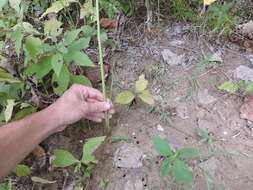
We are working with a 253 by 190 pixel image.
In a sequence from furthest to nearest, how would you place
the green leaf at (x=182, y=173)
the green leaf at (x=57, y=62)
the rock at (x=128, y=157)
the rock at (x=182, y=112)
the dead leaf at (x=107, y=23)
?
the dead leaf at (x=107, y=23) → the rock at (x=182, y=112) → the rock at (x=128, y=157) → the green leaf at (x=57, y=62) → the green leaf at (x=182, y=173)

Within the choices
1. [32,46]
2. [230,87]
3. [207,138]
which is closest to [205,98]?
[230,87]

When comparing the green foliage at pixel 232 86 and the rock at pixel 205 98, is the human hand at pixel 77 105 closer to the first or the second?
the rock at pixel 205 98

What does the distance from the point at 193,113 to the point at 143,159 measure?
1.07 feet

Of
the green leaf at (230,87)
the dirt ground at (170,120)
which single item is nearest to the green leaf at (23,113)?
the dirt ground at (170,120)

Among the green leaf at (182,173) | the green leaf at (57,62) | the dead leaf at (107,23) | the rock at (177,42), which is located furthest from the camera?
the dead leaf at (107,23)

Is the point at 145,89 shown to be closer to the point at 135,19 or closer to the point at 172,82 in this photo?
the point at 172,82

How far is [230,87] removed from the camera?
1.40m

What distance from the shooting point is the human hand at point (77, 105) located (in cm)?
120

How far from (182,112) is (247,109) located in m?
0.29

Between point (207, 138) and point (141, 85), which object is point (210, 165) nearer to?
point (207, 138)

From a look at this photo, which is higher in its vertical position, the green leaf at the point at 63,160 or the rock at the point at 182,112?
the rock at the point at 182,112

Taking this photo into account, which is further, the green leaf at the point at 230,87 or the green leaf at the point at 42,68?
the green leaf at the point at 230,87

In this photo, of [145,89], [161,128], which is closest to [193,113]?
[161,128]

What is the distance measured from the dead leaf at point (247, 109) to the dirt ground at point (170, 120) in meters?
0.02
